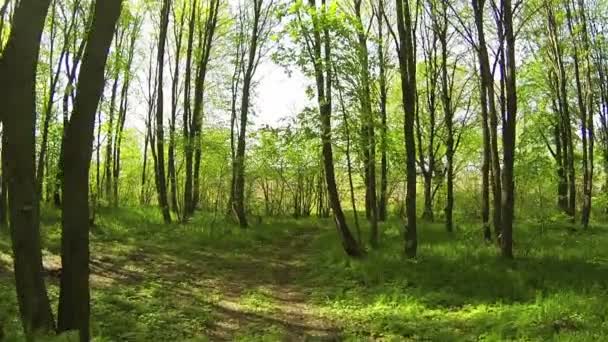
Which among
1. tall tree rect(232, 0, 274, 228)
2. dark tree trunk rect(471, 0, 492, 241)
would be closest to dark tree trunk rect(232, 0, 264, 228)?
tall tree rect(232, 0, 274, 228)

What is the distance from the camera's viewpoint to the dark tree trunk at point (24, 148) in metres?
5.43

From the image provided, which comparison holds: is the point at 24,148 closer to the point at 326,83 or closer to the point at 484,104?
the point at 326,83

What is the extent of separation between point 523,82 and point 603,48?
16.2ft

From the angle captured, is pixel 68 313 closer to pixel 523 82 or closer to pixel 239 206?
pixel 239 206

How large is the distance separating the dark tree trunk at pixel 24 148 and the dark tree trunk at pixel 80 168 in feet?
1.05

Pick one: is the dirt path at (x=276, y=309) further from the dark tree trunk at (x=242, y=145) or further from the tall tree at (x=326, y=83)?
the dark tree trunk at (x=242, y=145)

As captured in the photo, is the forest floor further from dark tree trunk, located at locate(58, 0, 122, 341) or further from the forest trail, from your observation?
dark tree trunk, located at locate(58, 0, 122, 341)

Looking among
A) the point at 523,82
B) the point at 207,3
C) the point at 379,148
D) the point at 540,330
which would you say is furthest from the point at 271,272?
the point at 523,82

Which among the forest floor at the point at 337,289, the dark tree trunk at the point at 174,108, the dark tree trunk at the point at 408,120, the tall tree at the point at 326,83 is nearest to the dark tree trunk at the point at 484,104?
the forest floor at the point at 337,289

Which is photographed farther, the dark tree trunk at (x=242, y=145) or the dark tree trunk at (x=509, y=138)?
the dark tree trunk at (x=242, y=145)

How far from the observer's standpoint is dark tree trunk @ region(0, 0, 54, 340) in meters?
5.43

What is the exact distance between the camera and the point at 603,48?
2020 centimetres

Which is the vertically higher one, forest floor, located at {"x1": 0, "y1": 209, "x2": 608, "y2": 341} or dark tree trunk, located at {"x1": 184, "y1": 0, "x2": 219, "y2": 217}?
dark tree trunk, located at {"x1": 184, "y1": 0, "x2": 219, "y2": 217}

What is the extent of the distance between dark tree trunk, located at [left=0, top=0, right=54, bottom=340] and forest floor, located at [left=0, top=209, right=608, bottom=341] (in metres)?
0.63
